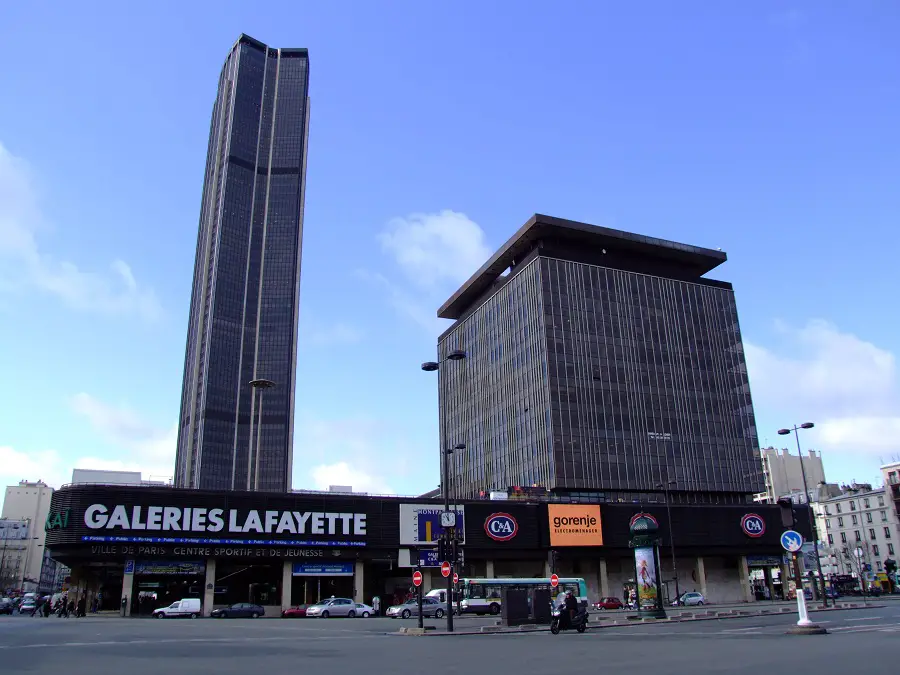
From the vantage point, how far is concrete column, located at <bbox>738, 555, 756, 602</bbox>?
238ft

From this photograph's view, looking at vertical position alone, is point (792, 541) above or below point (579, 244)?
below

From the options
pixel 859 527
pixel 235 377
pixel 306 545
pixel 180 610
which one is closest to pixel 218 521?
pixel 306 545

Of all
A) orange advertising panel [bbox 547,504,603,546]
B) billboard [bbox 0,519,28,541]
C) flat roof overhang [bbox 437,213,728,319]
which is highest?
flat roof overhang [bbox 437,213,728,319]

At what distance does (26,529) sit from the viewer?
166625mm

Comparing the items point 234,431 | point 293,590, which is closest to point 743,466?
point 293,590

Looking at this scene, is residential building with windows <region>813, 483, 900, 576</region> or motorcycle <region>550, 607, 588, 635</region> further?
residential building with windows <region>813, 483, 900, 576</region>

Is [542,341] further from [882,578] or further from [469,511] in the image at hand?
[882,578]

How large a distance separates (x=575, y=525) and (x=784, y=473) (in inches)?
3856

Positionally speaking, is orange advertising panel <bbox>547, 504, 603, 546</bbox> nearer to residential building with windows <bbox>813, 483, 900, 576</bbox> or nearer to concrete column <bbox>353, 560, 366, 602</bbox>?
concrete column <bbox>353, 560, 366, 602</bbox>

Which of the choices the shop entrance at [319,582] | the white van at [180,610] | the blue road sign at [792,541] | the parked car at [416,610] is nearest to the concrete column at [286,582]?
the shop entrance at [319,582]

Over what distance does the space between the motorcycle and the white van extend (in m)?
32.3

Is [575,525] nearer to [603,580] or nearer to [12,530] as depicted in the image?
[603,580]

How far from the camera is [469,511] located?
64.2 metres

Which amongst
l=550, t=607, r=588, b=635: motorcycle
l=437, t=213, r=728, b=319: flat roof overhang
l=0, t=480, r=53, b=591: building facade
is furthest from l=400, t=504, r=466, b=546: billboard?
l=0, t=480, r=53, b=591: building facade
